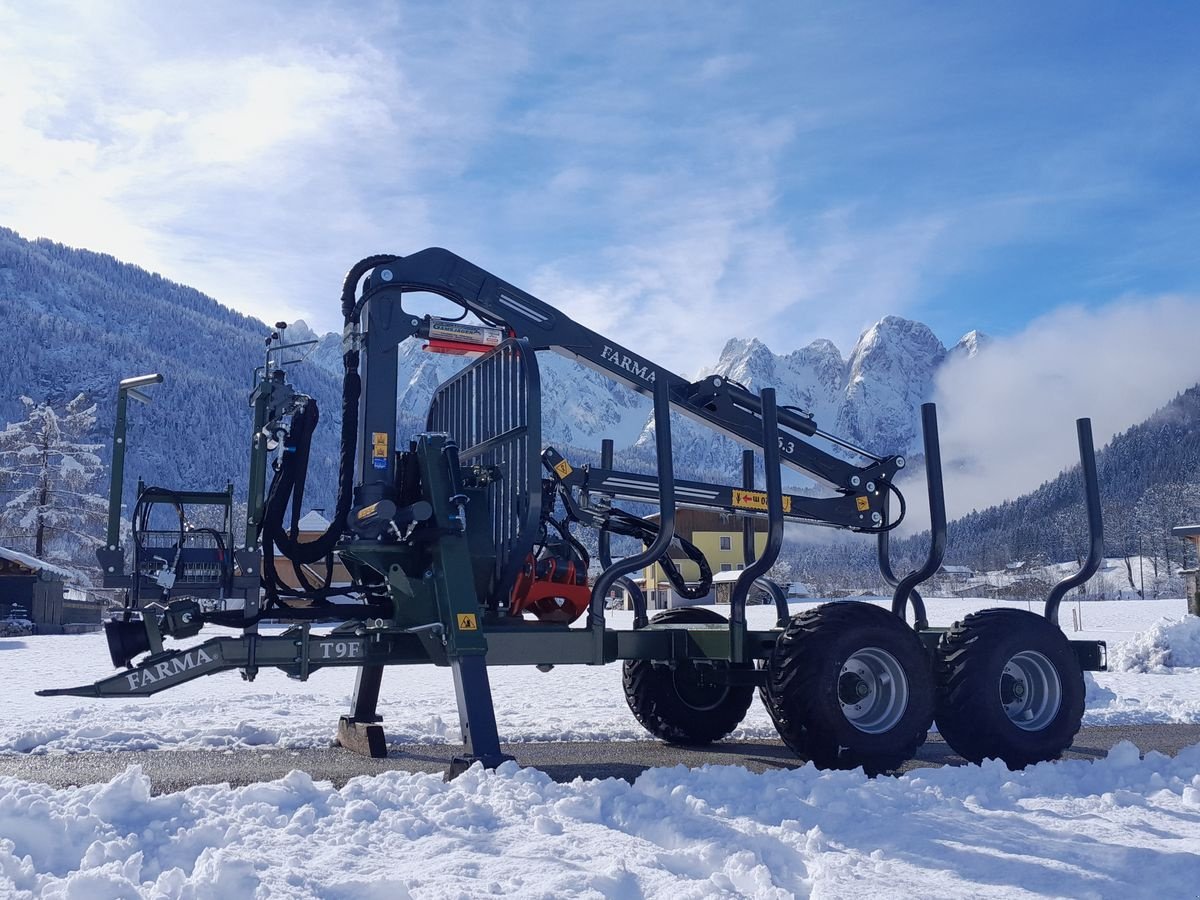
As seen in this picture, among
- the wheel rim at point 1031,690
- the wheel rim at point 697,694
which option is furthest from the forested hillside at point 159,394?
the wheel rim at point 1031,690

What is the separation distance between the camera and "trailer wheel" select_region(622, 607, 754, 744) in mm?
9352

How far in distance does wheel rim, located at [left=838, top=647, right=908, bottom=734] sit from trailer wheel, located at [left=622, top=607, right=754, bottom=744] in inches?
79.2

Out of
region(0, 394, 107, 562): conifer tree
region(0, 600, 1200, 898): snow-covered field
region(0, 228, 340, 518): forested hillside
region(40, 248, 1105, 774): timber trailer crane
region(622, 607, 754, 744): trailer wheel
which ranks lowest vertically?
region(0, 600, 1200, 898): snow-covered field

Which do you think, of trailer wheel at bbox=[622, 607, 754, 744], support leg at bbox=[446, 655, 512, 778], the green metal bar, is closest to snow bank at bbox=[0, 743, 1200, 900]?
support leg at bbox=[446, 655, 512, 778]

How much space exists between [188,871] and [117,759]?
13.6ft

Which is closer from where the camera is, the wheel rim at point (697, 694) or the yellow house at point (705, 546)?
the wheel rim at point (697, 694)

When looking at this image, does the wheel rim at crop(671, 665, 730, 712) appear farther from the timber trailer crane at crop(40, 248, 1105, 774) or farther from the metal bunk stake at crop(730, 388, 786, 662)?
the metal bunk stake at crop(730, 388, 786, 662)

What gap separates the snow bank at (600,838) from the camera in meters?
4.22

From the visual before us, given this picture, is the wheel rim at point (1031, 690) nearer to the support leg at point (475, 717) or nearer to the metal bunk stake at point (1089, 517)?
the metal bunk stake at point (1089, 517)

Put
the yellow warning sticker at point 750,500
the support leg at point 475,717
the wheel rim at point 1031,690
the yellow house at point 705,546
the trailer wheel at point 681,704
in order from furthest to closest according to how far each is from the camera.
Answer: the yellow house at point 705,546
the trailer wheel at point 681,704
the yellow warning sticker at point 750,500
the wheel rim at point 1031,690
the support leg at point 475,717

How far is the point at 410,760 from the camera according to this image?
26.4 feet

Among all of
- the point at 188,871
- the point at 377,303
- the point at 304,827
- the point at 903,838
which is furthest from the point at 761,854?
the point at 377,303

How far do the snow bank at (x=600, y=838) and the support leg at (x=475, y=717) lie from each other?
0.55 meters

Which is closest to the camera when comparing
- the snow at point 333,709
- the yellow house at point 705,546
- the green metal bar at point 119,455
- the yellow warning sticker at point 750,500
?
the green metal bar at point 119,455
